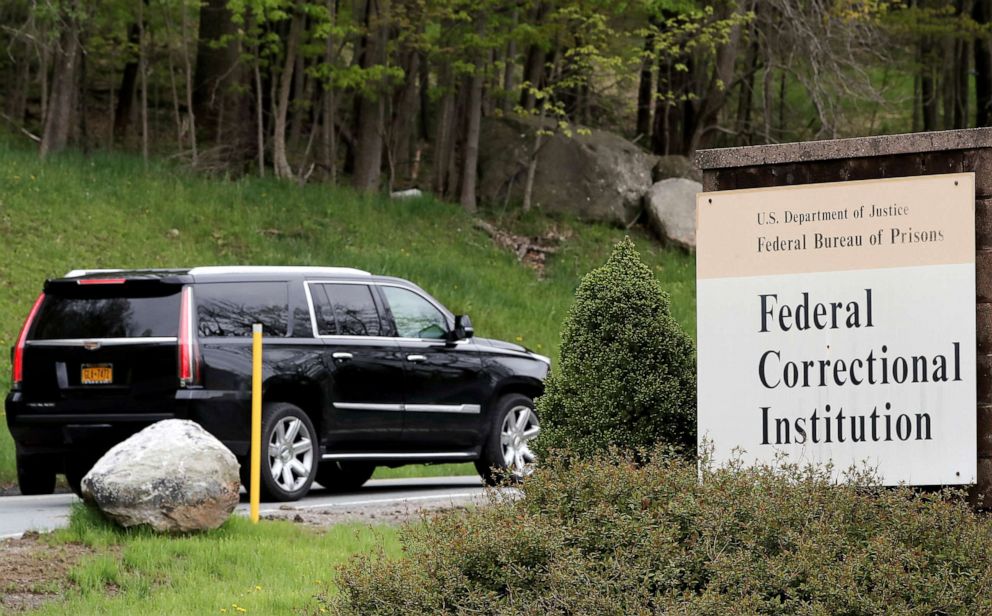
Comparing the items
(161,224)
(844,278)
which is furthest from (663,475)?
(161,224)

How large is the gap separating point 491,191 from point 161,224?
27.3 ft

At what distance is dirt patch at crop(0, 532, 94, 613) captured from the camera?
789 centimetres

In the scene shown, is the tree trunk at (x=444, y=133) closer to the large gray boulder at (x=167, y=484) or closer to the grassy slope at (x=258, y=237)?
the grassy slope at (x=258, y=237)

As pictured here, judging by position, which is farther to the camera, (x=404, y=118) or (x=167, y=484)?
(x=404, y=118)

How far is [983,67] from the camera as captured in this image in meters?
38.0

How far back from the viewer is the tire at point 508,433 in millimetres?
14781

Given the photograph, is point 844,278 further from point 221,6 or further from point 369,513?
point 221,6

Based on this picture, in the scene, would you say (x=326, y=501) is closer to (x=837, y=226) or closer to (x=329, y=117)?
(x=837, y=226)

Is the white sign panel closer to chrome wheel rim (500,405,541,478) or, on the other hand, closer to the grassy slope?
chrome wheel rim (500,405,541,478)

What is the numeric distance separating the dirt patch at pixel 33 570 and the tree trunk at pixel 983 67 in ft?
103

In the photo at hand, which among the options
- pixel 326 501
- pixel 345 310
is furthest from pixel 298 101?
pixel 326 501

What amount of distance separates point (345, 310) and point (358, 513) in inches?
110

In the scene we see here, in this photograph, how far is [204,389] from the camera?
12.4 m

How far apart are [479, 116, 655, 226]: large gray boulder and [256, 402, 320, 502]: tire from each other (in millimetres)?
17857
